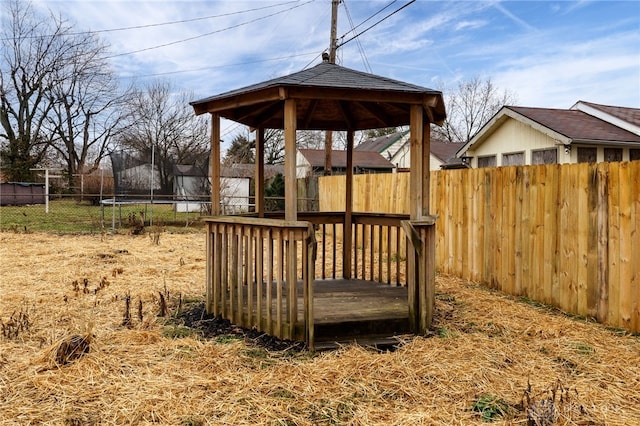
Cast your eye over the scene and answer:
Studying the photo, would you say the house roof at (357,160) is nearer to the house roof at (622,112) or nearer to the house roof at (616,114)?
the house roof at (616,114)

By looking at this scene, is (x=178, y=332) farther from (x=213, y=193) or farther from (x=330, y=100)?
(x=330, y=100)

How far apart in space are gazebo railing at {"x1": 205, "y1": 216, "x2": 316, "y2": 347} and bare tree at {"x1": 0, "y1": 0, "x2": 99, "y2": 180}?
23774 mm

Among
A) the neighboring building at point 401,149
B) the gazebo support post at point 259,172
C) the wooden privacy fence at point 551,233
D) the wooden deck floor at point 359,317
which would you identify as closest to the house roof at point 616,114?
the wooden privacy fence at point 551,233

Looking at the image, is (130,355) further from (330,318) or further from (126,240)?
(126,240)

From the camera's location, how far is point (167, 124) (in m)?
26.4

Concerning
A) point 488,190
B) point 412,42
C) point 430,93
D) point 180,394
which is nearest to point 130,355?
point 180,394

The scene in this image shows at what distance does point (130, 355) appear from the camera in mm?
3172

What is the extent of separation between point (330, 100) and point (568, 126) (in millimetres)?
9353

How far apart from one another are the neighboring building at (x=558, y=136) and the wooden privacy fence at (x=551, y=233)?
584 centimetres

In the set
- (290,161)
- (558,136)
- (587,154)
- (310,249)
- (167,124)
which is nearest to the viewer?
(310,249)

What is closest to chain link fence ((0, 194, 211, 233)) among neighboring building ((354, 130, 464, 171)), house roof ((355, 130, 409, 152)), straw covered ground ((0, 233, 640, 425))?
straw covered ground ((0, 233, 640, 425))

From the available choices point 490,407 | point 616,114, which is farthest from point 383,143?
point 490,407

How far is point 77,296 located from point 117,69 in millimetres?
25446

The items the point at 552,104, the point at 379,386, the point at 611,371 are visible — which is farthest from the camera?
the point at 552,104
